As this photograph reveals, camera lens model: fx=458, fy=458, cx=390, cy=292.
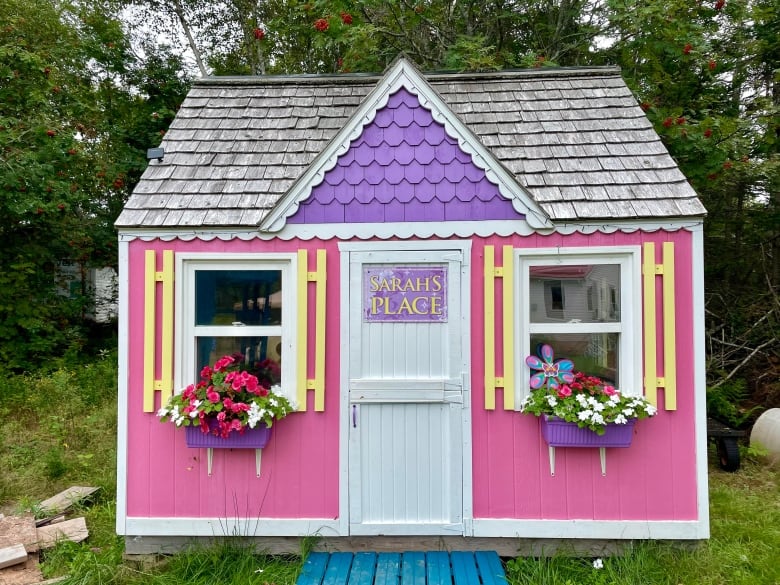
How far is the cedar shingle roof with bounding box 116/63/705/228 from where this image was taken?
135 inches

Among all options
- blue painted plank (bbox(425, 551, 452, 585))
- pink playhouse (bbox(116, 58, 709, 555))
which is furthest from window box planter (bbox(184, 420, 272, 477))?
blue painted plank (bbox(425, 551, 452, 585))

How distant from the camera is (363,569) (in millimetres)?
3209

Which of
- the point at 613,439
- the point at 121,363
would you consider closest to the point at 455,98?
the point at 613,439

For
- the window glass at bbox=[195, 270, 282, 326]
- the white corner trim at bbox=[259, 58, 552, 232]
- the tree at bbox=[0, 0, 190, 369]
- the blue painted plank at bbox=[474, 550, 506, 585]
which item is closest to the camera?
the blue painted plank at bbox=[474, 550, 506, 585]

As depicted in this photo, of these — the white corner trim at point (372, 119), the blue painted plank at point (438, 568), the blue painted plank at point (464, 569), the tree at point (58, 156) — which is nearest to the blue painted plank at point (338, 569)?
the blue painted plank at point (438, 568)

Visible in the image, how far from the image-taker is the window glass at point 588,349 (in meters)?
3.47

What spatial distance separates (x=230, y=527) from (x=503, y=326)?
2.53m

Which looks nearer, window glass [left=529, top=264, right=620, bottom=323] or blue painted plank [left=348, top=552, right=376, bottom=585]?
blue painted plank [left=348, top=552, right=376, bottom=585]

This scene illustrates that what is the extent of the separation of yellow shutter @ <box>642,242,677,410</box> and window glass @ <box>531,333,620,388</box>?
223 millimetres

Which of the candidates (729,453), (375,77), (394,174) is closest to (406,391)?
(394,174)

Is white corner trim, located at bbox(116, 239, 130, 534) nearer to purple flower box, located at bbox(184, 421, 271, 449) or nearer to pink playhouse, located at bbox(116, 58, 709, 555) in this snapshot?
pink playhouse, located at bbox(116, 58, 709, 555)

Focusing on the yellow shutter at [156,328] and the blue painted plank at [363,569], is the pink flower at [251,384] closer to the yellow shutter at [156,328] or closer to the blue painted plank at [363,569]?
the yellow shutter at [156,328]

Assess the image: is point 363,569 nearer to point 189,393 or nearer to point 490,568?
point 490,568

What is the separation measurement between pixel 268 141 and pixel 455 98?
5.91 feet
